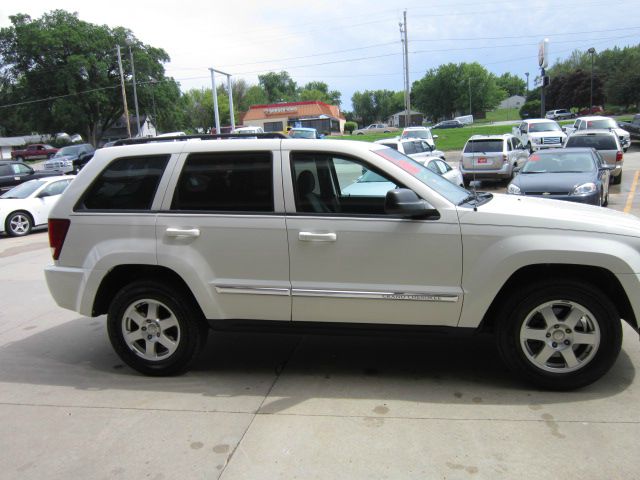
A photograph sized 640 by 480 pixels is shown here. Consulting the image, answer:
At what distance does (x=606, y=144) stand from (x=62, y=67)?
5311 cm

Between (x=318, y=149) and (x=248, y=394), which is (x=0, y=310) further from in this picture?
(x=318, y=149)

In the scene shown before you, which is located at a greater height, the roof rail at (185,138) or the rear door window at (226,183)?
the roof rail at (185,138)

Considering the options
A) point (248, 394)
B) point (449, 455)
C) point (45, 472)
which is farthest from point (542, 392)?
point (45, 472)

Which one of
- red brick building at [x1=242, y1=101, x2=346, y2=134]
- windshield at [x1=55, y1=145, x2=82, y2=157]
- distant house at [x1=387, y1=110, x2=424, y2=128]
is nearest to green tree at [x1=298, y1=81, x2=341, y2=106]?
distant house at [x1=387, y1=110, x2=424, y2=128]

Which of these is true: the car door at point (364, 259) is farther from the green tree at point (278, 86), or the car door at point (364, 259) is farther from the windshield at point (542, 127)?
the green tree at point (278, 86)

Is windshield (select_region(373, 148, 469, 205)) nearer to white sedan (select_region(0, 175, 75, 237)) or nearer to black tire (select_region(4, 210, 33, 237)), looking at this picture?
white sedan (select_region(0, 175, 75, 237))

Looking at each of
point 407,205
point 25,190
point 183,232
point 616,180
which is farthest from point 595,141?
point 25,190

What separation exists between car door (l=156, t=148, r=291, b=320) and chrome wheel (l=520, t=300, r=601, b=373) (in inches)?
69.0

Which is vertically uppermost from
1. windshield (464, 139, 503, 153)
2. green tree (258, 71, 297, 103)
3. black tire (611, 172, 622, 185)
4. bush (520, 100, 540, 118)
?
green tree (258, 71, 297, 103)

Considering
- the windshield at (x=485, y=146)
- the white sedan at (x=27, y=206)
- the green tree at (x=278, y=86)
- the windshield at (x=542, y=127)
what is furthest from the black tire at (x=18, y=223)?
the green tree at (x=278, y=86)

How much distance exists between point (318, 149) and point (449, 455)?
2.29 m

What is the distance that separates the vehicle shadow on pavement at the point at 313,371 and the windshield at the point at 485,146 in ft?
43.6

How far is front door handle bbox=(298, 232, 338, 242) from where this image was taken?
3807 mm

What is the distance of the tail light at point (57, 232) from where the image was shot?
429 centimetres
